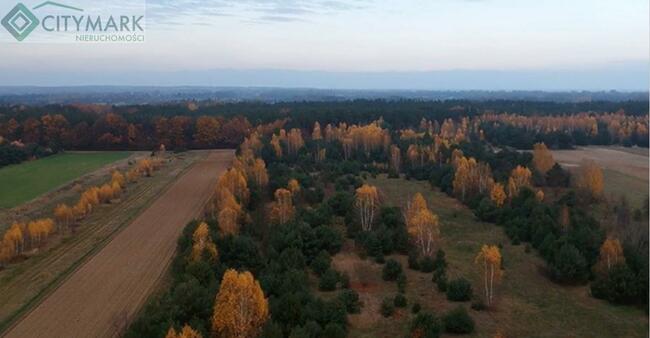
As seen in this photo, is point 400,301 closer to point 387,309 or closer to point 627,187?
point 387,309

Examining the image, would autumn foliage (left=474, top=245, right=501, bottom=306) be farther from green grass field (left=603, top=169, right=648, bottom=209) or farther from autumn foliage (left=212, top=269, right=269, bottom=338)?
green grass field (left=603, top=169, right=648, bottom=209)

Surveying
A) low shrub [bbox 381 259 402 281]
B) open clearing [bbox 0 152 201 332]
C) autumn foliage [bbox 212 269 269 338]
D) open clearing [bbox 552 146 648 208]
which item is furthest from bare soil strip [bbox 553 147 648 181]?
open clearing [bbox 0 152 201 332]

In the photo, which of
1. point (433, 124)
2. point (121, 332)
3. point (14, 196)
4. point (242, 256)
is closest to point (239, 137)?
point (433, 124)

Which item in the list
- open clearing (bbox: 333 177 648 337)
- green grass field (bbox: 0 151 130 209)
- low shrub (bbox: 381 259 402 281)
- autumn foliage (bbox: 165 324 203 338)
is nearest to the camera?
autumn foliage (bbox: 165 324 203 338)

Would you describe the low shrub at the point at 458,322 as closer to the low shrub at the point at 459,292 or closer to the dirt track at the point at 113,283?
the low shrub at the point at 459,292

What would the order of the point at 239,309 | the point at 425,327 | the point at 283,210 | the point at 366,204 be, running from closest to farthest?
1. the point at 239,309
2. the point at 425,327
3. the point at 283,210
4. the point at 366,204

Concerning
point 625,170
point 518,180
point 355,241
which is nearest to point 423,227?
point 355,241
